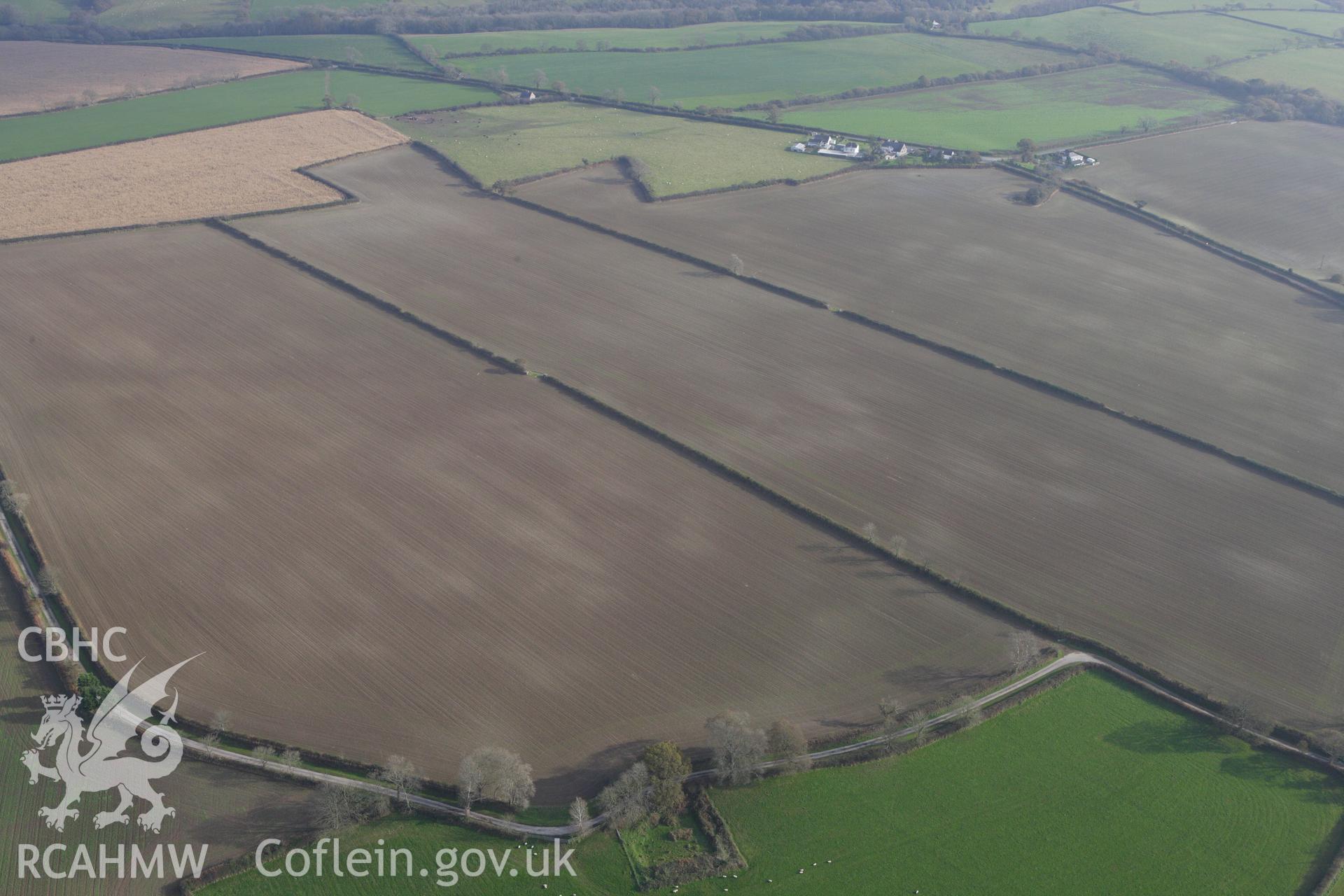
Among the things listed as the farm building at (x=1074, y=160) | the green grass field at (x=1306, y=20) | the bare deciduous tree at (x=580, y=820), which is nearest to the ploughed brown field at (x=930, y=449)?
the bare deciduous tree at (x=580, y=820)

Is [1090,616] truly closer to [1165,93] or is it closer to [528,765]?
[528,765]

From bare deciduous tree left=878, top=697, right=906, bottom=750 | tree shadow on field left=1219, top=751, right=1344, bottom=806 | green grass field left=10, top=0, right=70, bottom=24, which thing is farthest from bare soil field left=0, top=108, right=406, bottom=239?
tree shadow on field left=1219, top=751, right=1344, bottom=806

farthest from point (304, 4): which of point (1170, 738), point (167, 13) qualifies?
point (1170, 738)

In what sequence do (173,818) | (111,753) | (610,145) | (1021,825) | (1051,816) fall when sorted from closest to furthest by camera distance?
1. (173,818)
2. (1021,825)
3. (1051,816)
4. (111,753)
5. (610,145)

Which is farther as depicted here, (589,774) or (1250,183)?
(1250,183)

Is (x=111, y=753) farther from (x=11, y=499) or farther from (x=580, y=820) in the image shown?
(x=11, y=499)

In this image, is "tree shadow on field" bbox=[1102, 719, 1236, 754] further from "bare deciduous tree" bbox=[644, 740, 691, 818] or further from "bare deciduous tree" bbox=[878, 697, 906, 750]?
"bare deciduous tree" bbox=[644, 740, 691, 818]

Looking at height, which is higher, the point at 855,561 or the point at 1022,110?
the point at 1022,110
